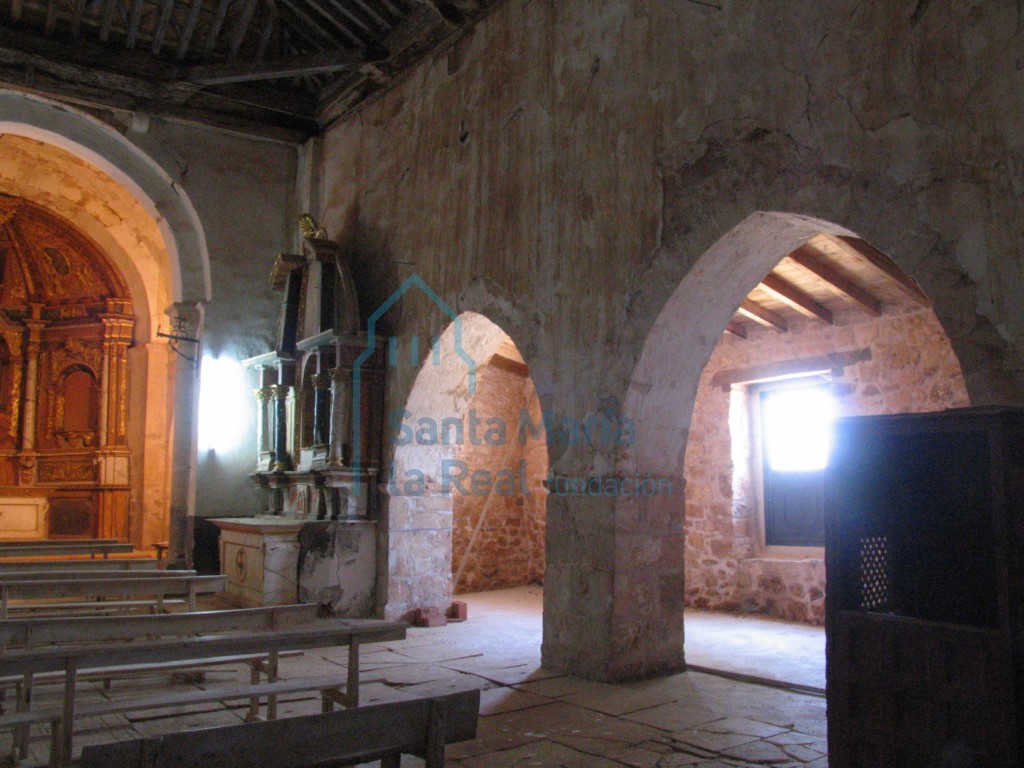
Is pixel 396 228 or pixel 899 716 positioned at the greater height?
pixel 396 228

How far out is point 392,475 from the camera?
785cm

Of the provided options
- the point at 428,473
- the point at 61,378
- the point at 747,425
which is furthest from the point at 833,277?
the point at 61,378

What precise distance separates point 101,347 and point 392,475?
8.37 metres

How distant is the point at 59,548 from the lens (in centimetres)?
746

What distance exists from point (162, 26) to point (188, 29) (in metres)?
0.25

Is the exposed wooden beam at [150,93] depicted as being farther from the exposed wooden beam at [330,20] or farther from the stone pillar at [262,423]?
the stone pillar at [262,423]

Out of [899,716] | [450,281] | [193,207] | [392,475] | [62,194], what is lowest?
[899,716]

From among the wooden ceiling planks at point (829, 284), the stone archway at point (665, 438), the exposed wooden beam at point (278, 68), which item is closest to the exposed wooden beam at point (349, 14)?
the exposed wooden beam at point (278, 68)

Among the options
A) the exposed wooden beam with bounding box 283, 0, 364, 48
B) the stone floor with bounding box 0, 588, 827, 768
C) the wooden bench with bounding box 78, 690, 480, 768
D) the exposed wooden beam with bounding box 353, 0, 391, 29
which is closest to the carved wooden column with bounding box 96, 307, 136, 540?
the exposed wooden beam with bounding box 283, 0, 364, 48

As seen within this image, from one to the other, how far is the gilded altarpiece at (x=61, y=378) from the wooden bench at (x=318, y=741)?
1243 cm

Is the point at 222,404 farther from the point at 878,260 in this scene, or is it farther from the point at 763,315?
the point at 878,260

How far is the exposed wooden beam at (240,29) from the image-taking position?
8.64m

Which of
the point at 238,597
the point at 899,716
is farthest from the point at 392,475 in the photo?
the point at 899,716

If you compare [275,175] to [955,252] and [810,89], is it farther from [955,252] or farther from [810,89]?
[955,252]
